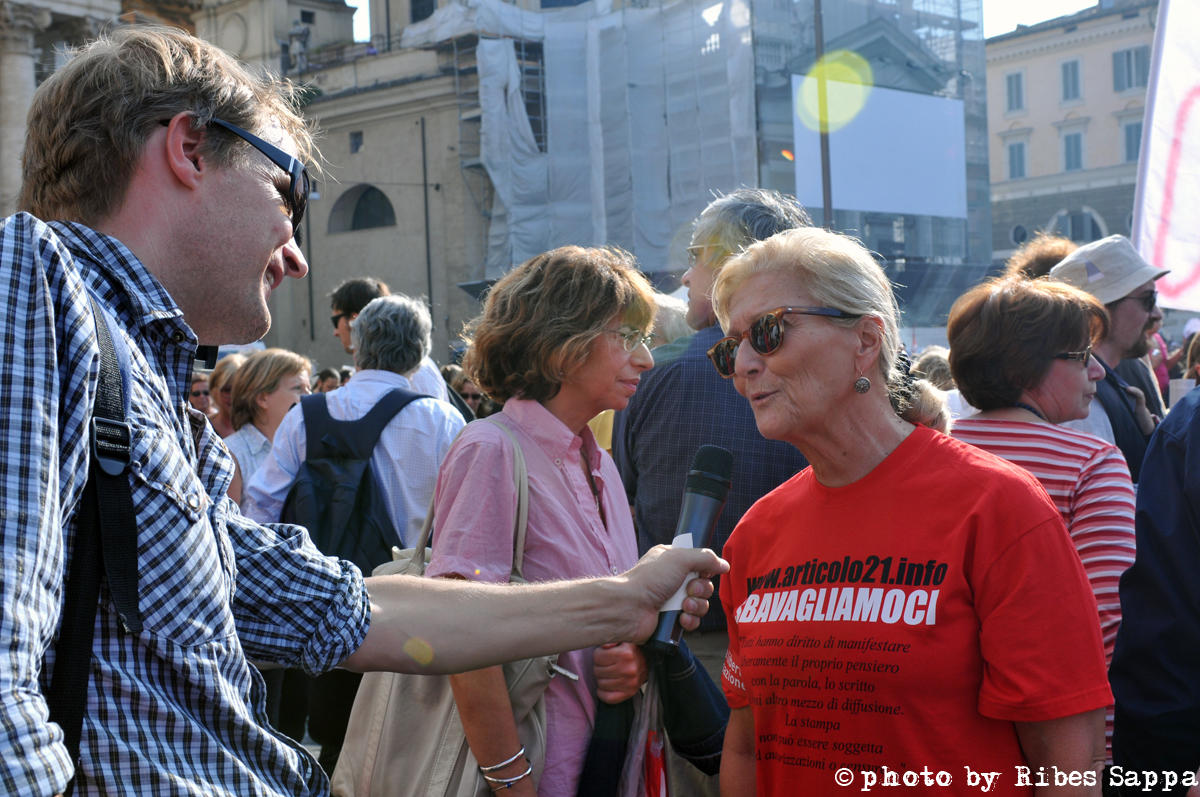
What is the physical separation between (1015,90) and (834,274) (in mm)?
64485

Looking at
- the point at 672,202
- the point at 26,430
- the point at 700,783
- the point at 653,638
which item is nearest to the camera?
the point at 26,430

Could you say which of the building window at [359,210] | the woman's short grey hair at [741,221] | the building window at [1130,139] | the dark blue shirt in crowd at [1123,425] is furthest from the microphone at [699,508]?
the building window at [1130,139]

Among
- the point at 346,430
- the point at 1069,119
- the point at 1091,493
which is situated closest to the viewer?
the point at 1091,493

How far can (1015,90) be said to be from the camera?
6169 cm

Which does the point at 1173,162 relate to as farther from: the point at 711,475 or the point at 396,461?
the point at 396,461

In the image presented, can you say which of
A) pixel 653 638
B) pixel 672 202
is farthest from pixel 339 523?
pixel 672 202

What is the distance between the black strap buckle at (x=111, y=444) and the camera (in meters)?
1.46

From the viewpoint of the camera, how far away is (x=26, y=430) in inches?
52.3

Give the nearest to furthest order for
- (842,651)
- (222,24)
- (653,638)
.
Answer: (842,651)
(653,638)
(222,24)

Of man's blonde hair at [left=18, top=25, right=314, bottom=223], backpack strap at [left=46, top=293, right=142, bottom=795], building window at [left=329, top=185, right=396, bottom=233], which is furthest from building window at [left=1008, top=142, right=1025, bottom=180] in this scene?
backpack strap at [left=46, top=293, right=142, bottom=795]

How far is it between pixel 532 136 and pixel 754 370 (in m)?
35.2

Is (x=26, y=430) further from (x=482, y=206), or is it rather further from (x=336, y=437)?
(x=482, y=206)

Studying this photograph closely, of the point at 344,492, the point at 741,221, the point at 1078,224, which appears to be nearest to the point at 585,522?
the point at 741,221

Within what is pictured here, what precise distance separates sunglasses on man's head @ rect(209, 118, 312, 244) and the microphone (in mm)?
1050
